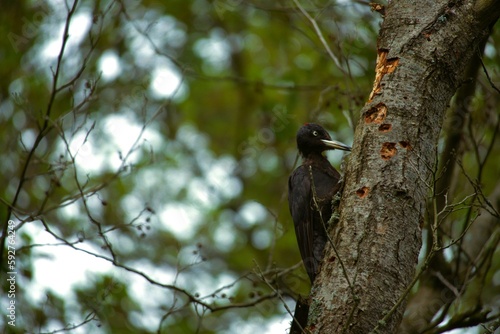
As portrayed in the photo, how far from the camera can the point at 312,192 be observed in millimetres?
4785

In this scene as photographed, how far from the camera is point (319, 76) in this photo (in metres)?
8.05

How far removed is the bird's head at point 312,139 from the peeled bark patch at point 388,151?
257 centimetres

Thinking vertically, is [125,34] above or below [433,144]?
above

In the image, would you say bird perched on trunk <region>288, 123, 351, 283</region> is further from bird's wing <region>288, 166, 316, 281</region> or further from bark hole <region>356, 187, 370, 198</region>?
bark hole <region>356, 187, 370, 198</region>

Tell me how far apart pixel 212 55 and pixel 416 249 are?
780 centimetres

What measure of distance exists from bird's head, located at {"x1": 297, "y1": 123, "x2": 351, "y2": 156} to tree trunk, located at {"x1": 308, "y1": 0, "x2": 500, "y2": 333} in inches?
91.9

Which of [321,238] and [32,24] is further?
[32,24]

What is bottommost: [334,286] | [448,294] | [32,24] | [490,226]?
[334,286]

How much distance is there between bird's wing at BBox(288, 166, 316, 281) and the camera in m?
5.08

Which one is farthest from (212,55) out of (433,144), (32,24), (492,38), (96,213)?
(433,144)

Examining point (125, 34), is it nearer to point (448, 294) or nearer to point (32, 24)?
point (32, 24)

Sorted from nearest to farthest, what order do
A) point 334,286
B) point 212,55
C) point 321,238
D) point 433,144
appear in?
point 334,286
point 433,144
point 321,238
point 212,55

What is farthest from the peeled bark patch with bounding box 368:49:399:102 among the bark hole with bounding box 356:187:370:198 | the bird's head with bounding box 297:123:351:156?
the bird's head with bounding box 297:123:351:156

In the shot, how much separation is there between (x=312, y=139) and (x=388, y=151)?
268cm
